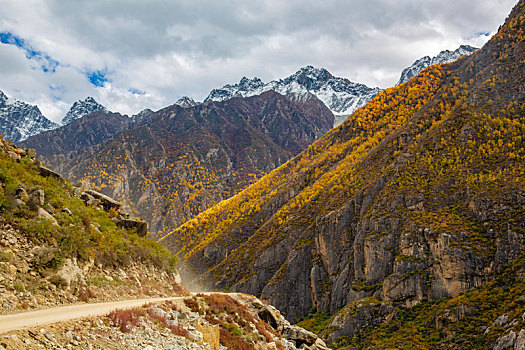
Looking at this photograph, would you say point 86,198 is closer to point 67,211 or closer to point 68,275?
point 67,211

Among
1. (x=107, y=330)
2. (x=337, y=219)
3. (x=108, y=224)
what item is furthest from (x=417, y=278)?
(x=107, y=330)

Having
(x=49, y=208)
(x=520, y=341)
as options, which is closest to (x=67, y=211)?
(x=49, y=208)

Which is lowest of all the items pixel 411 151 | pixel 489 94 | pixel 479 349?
pixel 479 349

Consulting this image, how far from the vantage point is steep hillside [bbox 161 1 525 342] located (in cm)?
6028

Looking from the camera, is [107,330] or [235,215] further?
[235,215]

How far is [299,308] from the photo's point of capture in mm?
80250

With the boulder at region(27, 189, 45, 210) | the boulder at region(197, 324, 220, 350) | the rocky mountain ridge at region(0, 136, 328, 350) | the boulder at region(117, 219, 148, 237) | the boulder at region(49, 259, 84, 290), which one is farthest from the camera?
the boulder at region(117, 219, 148, 237)

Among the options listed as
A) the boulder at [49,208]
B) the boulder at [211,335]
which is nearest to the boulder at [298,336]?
the boulder at [211,335]

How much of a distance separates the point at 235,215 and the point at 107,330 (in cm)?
13361

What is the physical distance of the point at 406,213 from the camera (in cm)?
7069

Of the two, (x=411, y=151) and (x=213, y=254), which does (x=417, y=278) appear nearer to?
(x=411, y=151)

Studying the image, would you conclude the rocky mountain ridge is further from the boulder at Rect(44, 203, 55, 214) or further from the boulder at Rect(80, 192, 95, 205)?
the boulder at Rect(80, 192, 95, 205)

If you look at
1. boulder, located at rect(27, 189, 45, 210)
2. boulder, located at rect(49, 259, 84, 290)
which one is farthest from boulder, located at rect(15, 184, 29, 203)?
boulder, located at rect(49, 259, 84, 290)

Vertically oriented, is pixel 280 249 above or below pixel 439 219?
below
